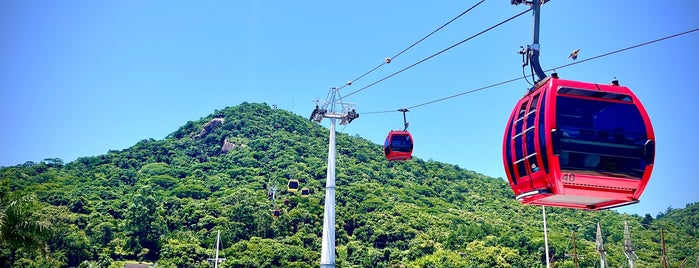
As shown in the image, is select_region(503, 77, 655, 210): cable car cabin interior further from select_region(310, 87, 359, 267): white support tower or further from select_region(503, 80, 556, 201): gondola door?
select_region(310, 87, 359, 267): white support tower

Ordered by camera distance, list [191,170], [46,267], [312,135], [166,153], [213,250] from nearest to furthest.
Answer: [46,267] < [213,250] < [191,170] < [166,153] < [312,135]

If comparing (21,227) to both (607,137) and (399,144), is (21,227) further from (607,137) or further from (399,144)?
(607,137)

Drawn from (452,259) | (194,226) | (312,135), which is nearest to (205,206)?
(194,226)

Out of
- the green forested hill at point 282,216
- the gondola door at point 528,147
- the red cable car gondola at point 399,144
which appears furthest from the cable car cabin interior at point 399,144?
the green forested hill at point 282,216

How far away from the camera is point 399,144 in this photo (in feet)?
78.7

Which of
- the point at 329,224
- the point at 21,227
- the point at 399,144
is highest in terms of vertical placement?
the point at 399,144

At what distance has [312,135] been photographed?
112 m

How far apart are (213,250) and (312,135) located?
178ft

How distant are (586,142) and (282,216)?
61385 mm

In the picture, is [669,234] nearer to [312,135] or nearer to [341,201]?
[341,201]

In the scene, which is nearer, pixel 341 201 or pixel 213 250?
pixel 213 250

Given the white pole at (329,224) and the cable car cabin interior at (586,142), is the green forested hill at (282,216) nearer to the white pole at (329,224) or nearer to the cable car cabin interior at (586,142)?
the white pole at (329,224)

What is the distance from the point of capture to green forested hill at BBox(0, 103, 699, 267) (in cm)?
6072

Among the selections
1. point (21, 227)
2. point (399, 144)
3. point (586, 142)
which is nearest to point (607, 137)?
point (586, 142)
